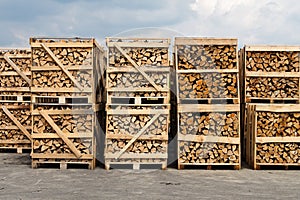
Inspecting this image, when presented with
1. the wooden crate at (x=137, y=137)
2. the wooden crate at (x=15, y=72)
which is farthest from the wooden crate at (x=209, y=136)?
the wooden crate at (x=15, y=72)

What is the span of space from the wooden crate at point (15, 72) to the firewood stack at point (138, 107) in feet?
14.1

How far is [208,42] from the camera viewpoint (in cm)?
1137

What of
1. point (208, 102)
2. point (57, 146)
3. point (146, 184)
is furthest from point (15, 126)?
point (208, 102)

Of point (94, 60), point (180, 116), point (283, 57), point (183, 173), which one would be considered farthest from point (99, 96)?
point (283, 57)

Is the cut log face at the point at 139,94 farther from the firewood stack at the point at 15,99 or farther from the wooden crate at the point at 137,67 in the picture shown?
the firewood stack at the point at 15,99

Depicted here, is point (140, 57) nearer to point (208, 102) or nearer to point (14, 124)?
point (208, 102)

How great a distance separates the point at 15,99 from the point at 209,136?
696 centimetres

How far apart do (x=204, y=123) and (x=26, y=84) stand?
21.2 feet

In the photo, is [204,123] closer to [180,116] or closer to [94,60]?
[180,116]

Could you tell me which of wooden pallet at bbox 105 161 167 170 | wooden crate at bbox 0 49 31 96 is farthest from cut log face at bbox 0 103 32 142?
wooden pallet at bbox 105 161 167 170

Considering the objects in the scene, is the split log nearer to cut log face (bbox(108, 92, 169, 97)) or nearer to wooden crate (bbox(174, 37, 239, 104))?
cut log face (bbox(108, 92, 169, 97))

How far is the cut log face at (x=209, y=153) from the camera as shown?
11281mm

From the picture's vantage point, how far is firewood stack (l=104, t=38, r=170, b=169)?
1119cm

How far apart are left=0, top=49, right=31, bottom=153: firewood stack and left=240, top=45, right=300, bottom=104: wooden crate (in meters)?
7.31
